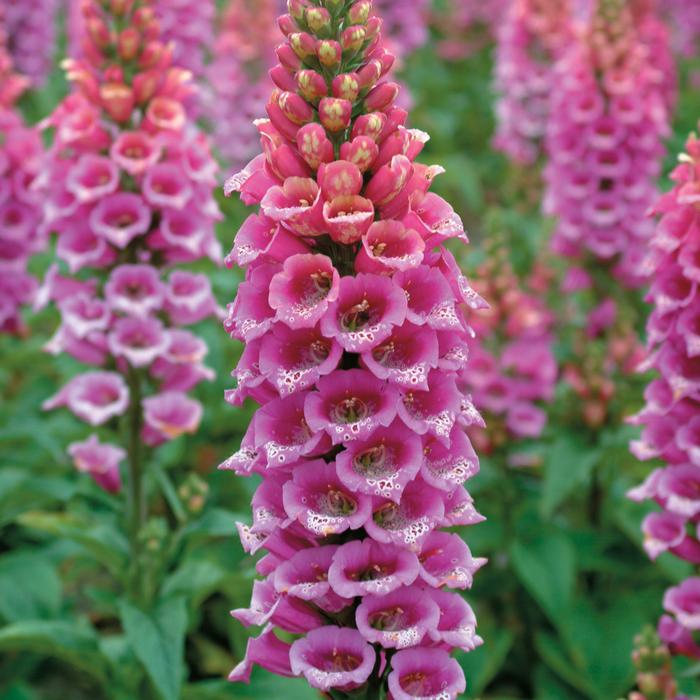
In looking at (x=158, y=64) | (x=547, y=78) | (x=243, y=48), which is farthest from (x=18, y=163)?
(x=547, y=78)

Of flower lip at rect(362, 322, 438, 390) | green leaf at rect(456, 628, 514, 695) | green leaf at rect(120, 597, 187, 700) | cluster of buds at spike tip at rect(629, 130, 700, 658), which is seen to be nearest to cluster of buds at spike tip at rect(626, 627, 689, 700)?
cluster of buds at spike tip at rect(629, 130, 700, 658)

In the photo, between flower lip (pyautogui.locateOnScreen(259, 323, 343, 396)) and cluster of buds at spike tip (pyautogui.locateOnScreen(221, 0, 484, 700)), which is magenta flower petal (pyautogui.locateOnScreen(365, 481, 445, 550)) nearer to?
cluster of buds at spike tip (pyautogui.locateOnScreen(221, 0, 484, 700))

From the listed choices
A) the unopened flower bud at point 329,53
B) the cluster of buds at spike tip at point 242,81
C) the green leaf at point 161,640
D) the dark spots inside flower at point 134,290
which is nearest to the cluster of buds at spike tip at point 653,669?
the green leaf at point 161,640

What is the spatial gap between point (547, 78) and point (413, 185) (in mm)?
5263

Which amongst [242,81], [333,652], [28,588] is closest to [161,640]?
[28,588]

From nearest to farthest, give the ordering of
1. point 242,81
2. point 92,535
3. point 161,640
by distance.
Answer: point 161,640, point 92,535, point 242,81

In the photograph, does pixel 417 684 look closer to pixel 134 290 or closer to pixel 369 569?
pixel 369 569

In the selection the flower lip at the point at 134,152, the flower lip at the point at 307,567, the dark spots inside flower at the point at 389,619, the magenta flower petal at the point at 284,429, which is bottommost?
the dark spots inside flower at the point at 389,619

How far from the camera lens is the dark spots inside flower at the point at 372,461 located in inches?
80.8

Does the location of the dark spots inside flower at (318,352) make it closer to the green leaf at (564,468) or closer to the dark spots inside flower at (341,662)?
the dark spots inside flower at (341,662)

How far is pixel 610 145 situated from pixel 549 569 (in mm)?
2256

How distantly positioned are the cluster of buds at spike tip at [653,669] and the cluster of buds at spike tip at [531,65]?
16.1 ft

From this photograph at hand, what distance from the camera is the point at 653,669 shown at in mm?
2746

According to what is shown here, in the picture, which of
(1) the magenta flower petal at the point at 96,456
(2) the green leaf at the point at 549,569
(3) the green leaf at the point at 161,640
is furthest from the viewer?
(2) the green leaf at the point at 549,569
